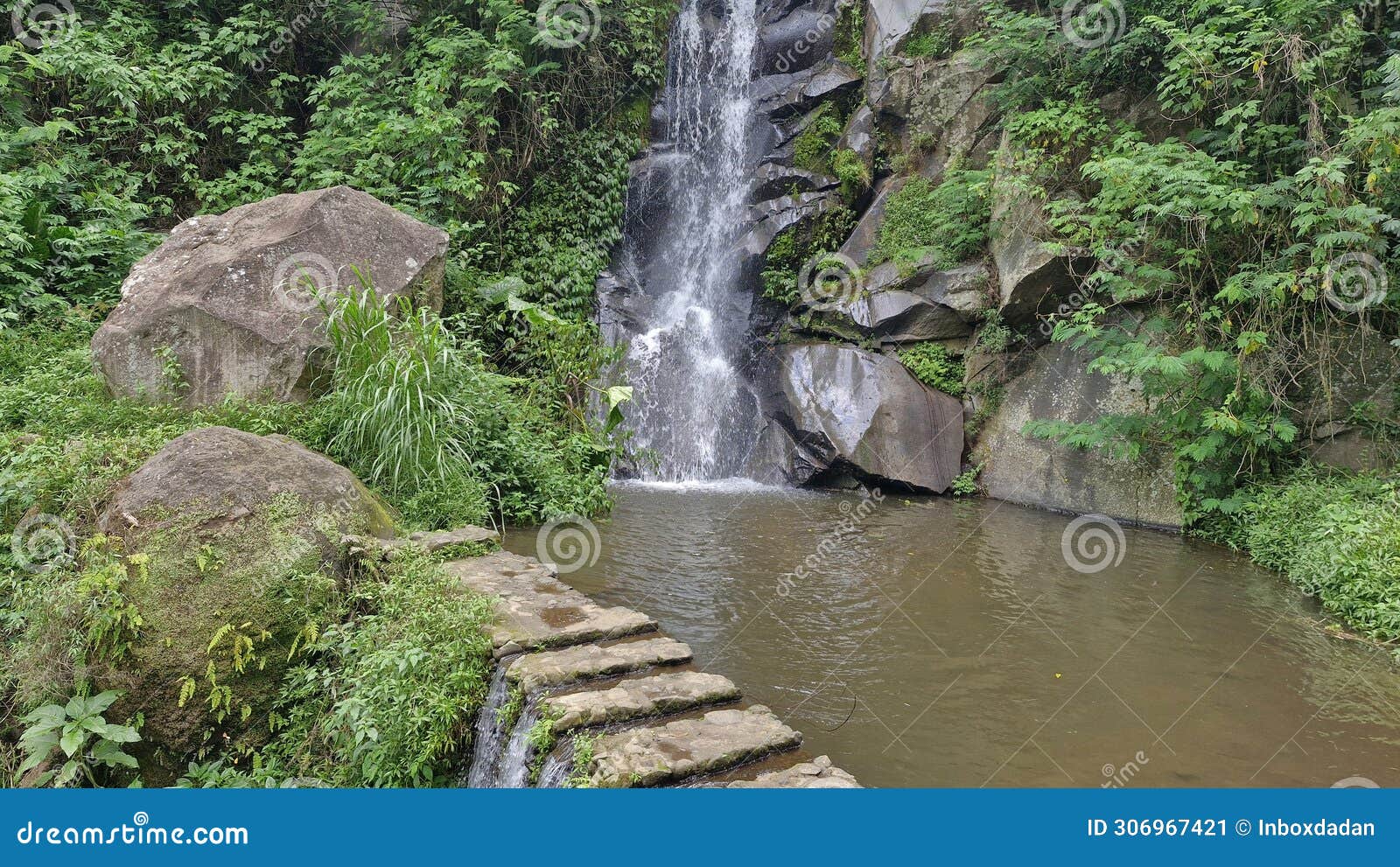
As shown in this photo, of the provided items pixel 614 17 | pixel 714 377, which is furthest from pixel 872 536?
pixel 614 17

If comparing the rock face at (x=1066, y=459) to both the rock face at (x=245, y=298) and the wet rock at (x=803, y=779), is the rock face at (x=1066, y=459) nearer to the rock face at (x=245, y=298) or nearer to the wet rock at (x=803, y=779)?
the rock face at (x=245, y=298)

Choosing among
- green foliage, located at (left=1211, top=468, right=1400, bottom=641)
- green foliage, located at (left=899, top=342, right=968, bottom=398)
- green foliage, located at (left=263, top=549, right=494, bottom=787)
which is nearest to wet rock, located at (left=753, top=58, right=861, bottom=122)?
green foliage, located at (left=899, top=342, right=968, bottom=398)

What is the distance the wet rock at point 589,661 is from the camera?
10.5 feet

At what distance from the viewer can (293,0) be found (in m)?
10.2

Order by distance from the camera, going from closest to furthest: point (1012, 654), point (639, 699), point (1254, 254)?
1. point (639, 699)
2. point (1012, 654)
3. point (1254, 254)

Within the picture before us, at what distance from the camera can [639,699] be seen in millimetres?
3082

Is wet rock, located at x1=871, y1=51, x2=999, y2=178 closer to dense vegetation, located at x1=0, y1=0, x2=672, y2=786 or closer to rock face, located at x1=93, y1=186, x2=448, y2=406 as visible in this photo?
dense vegetation, located at x1=0, y1=0, x2=672, y2=786

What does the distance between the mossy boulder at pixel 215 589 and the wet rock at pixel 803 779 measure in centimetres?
209

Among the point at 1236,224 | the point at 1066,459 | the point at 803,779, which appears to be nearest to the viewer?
the point at 803,779

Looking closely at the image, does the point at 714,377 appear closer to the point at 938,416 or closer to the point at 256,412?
the point at 938,416

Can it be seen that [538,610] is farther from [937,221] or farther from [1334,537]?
[937,221]

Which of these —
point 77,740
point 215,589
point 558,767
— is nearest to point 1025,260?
point 558,767

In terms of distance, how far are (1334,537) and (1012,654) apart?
3056 mm

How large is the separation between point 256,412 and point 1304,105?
8.28 meters
